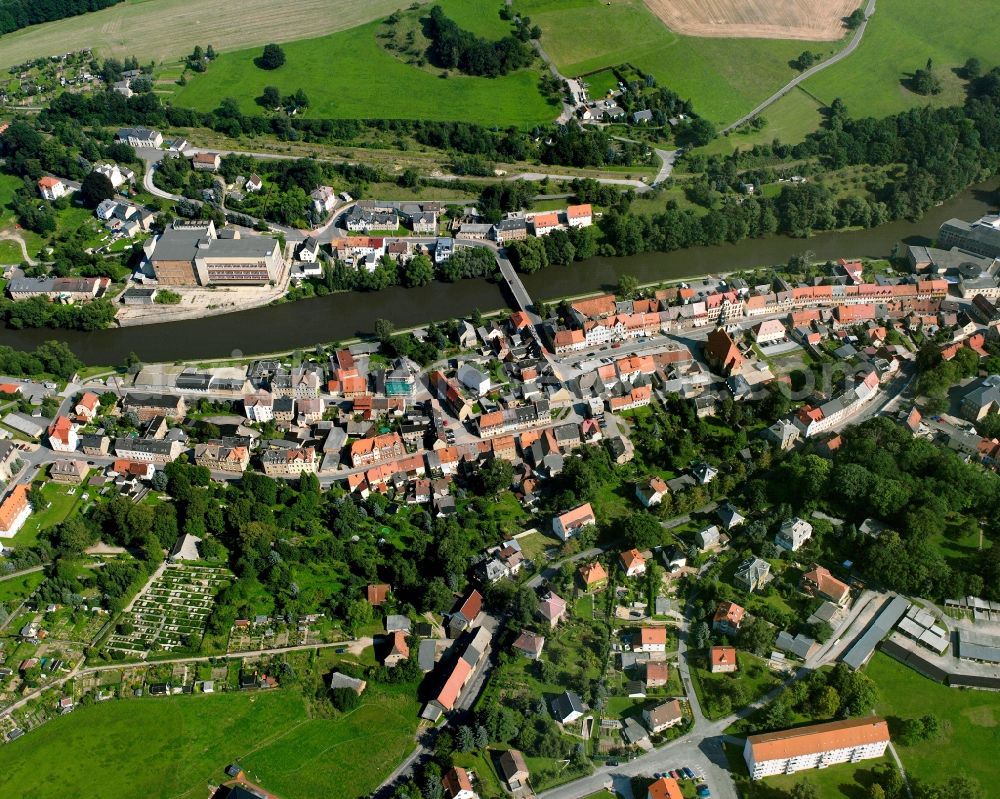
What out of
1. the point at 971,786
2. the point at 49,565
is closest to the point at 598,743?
the point at 971,786

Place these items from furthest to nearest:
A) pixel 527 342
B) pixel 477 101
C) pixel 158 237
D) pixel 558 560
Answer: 1. pixel 477 101
2. pixel 158 237
3. pixel 527 342
4. pixel 558 560

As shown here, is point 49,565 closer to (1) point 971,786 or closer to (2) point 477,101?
(1) point 971,786

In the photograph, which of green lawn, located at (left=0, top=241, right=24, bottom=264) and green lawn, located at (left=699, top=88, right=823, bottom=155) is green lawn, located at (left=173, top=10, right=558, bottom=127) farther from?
green lawn, located at (left=0, top=241, right=24, bottom=264)

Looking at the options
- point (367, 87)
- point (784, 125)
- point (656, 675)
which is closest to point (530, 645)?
point (656, 675)

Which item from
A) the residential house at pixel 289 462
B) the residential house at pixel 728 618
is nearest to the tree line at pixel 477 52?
the residential house at pixel 289 462

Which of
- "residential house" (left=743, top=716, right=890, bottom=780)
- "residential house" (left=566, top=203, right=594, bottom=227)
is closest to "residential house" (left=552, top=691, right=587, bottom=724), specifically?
"residential house" (left=743, top=716, right=890, bottom=780)

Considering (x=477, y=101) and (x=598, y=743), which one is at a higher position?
(x=477, y=101)
